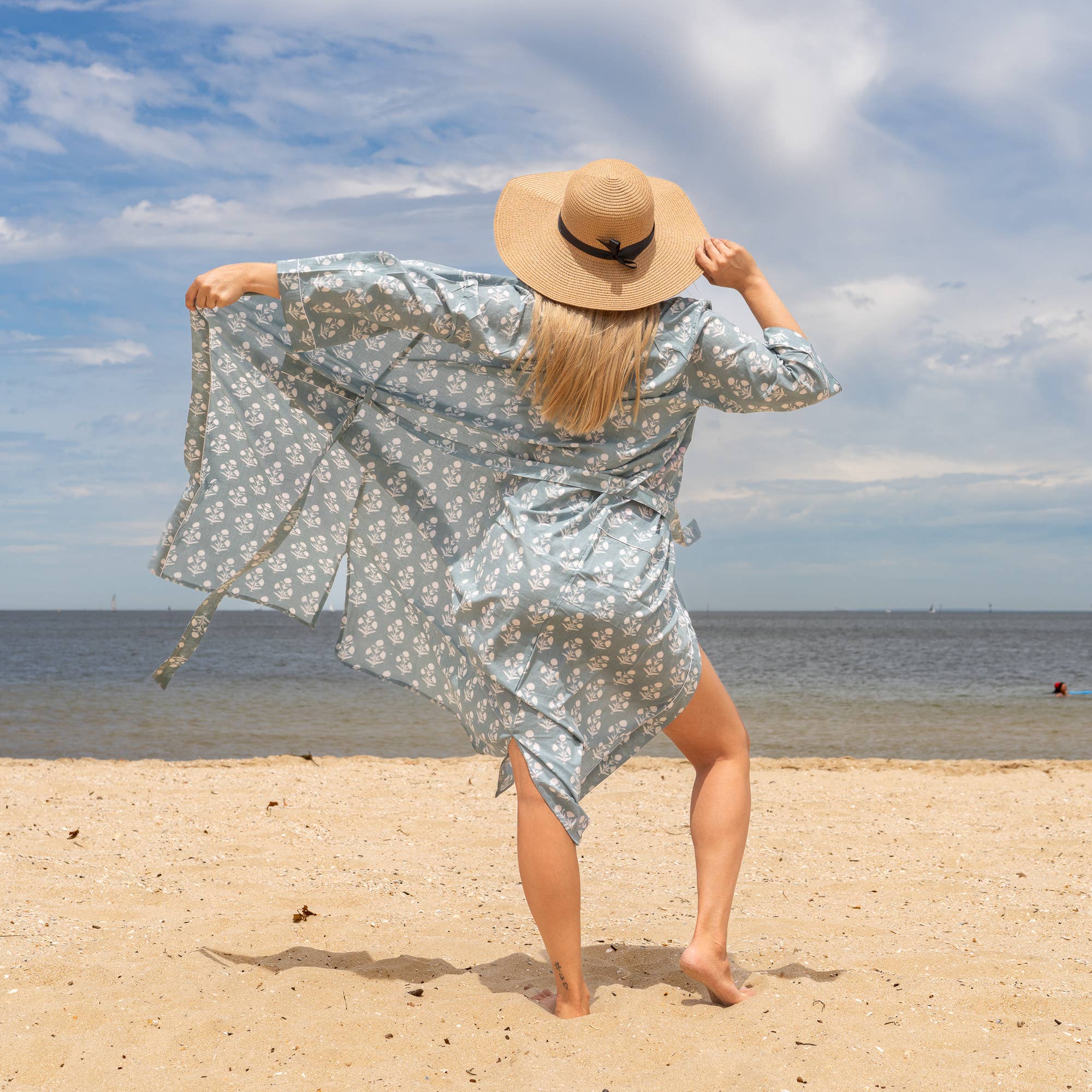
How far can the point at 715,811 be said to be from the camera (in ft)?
8.48

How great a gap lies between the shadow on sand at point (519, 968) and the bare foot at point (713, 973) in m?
0.19

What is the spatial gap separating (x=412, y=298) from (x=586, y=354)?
1.49 feet

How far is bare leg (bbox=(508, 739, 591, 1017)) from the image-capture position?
2297 mm

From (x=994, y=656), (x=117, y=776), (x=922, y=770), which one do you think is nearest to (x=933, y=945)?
(x=922, y=770)

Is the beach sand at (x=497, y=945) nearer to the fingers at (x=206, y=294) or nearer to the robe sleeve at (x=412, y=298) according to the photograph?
Answer: the robe sleeve at (x=412, y=298)

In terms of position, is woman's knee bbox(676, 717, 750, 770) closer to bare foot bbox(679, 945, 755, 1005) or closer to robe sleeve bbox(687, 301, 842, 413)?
bare foot bbox(679, 945, 755, 1005)

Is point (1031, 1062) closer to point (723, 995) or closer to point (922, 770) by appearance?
point (723, 995)

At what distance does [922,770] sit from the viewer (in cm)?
812

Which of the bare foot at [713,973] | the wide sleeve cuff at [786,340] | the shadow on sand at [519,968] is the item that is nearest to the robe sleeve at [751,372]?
the wide sleeve cuff at [786,340]

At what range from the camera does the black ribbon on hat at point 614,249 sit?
228cm

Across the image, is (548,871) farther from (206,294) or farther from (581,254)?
(206,294)

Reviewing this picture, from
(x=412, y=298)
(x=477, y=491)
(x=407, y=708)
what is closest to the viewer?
(x=412, y=298)

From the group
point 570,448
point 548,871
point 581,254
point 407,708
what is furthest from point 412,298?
point 407,708

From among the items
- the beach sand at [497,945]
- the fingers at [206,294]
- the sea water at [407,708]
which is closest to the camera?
the beach sand at [497,945]
